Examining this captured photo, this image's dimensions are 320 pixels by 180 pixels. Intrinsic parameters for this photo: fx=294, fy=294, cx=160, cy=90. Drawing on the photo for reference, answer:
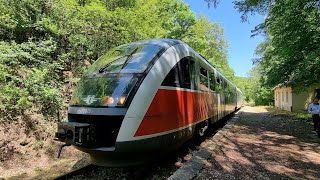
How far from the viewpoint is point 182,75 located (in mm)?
6602

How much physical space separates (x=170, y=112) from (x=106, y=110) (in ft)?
4.49

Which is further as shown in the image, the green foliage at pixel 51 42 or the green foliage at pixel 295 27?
the green foliage at pixel 295 27

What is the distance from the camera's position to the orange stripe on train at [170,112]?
5199mm

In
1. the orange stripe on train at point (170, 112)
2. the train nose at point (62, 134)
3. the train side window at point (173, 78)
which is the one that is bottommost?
the train nose at point (62, 134)

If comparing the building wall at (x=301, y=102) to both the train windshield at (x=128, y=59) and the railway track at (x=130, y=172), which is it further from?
the train windshield at (x=128, y=59)

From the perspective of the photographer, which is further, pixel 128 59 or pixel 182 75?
pixel 182 75

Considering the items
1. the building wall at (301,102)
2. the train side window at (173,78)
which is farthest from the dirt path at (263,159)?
the building wall at (301,102)

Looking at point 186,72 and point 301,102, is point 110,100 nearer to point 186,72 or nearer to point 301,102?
point 186,72

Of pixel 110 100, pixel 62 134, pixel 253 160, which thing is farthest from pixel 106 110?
pixel 253 160

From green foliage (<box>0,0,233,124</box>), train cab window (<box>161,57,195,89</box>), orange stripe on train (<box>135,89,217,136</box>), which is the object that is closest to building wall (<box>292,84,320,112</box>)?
green foliage (<box>0,0,233,124</box>)

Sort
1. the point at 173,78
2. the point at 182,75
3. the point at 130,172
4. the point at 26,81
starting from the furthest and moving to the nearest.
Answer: the point at 26,81, the point at 182,75, the point at 173,78, the point at 130,172

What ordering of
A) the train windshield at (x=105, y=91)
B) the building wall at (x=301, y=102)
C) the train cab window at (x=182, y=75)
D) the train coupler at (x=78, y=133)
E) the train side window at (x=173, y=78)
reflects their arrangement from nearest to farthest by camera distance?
the train coupler at (x=78, y=133)
the train windshield at (x=105, y=91)
the train side window at (x=173, y=78)
the train cab window at (x=182, y=75)
the building wall at (x=301, y=102)

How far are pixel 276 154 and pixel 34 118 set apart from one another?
6.99 meters

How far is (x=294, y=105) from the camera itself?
93.8 feet
